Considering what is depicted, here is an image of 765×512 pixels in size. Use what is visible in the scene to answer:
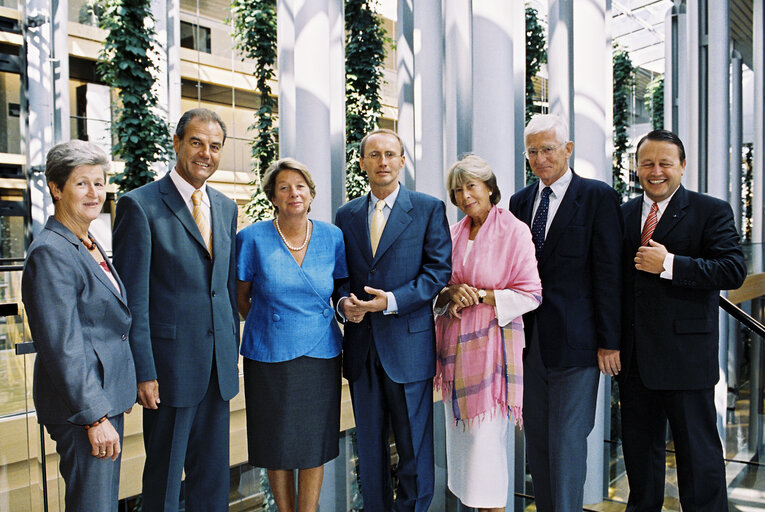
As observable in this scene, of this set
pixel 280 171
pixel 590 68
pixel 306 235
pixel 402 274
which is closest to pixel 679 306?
pixel 402 274

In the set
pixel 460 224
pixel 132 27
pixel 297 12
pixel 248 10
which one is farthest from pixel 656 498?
pixel 248 10

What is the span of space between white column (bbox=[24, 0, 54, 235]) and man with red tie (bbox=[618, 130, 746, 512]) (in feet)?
32.3

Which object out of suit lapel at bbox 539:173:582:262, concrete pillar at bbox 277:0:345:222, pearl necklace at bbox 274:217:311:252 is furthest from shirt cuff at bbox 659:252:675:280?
concrete pillar at bbox 277:0:345:222

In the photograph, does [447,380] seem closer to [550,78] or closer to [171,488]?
[171,488]

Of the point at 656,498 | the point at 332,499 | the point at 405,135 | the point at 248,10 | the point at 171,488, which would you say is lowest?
the point at 332,499

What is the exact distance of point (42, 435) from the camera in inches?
93.0

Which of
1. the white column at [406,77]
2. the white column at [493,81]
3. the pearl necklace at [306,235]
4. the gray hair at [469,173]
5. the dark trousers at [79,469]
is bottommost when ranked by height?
the dark trousers at [79,469]

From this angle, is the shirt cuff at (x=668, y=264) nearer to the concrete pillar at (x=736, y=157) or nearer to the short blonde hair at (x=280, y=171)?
the short blonde hair at (x=280, y=171)

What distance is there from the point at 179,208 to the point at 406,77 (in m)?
6.02

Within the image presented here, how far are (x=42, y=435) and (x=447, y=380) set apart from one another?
1562mm

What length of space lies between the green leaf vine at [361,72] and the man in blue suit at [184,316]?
312 inches

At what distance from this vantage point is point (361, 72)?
407 inches

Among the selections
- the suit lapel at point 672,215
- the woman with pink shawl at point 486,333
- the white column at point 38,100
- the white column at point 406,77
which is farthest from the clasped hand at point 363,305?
the white column at point 38,100

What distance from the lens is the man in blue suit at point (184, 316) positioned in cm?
214
